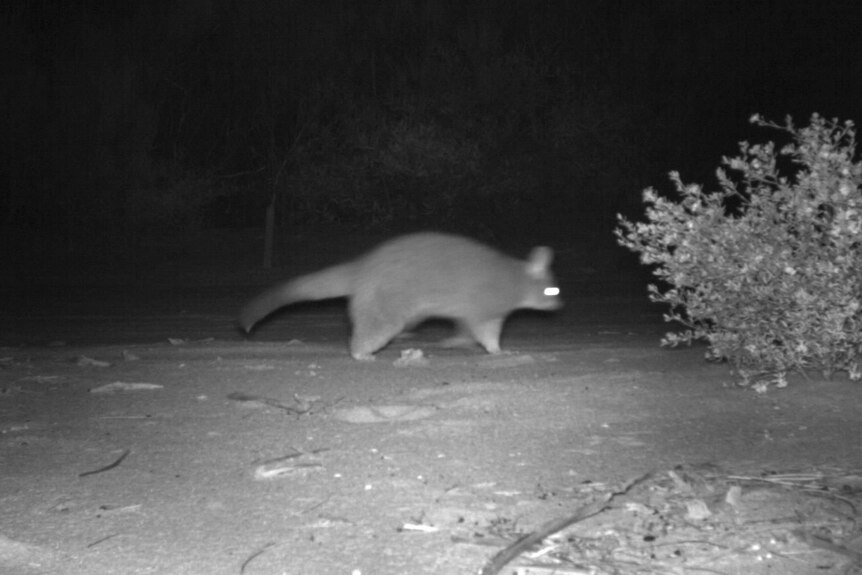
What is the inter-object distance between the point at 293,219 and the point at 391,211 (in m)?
3.40

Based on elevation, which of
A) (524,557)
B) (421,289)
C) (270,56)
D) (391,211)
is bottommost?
(524,557)

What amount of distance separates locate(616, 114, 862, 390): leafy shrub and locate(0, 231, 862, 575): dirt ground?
0.42 metres

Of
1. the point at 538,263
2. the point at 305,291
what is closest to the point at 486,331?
the point at 538,263

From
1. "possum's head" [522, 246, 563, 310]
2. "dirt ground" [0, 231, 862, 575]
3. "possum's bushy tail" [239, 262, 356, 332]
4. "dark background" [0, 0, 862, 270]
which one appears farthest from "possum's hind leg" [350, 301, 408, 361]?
"dark background" [0, 0, 862, 270]

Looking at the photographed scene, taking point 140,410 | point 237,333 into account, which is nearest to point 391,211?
point 237,333

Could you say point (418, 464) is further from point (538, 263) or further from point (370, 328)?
point (538, 263)

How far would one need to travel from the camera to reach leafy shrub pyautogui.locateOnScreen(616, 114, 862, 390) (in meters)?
8.85

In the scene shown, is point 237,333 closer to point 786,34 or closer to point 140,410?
point 140,410

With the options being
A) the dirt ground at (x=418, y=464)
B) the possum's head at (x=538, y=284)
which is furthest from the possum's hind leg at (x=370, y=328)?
the possum's head at (x=538, y=284)

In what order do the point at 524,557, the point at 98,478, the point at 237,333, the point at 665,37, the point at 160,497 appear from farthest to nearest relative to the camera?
the point at 665,37 < the point at 237,333 < the point at 98,478 < the point at 160,497 < the point at 524,557

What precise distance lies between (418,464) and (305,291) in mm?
5226

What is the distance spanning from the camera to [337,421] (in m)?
8.24

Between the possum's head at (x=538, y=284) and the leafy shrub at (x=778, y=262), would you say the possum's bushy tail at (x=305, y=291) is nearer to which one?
the possum's head at (x=538, y=284)

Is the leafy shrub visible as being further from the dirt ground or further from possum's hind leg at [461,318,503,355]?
possum's hind leg at [461,318,503,355]
